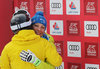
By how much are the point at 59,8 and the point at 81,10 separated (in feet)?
0.80

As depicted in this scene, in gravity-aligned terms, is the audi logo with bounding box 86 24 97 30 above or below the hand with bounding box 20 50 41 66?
above

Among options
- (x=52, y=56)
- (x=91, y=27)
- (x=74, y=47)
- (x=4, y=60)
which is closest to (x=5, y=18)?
(x=74, y=47)

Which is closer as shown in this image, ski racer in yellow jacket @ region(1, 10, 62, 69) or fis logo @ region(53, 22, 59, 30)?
ski racer in yellow jacket @ region(1, 10, 62, 69)

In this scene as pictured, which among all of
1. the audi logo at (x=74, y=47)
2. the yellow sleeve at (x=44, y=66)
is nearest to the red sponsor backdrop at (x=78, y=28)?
the audi logo at (x=74, y=47)

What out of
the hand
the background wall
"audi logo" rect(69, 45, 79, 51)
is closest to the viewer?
the hand

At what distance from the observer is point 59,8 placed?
2.51 m

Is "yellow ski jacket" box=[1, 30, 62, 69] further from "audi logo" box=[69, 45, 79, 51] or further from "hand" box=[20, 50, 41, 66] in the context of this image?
"audi logo" box=[69, 45, 79, 51]

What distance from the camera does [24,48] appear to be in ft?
5.50

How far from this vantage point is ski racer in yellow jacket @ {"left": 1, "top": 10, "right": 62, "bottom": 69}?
5.42 feet

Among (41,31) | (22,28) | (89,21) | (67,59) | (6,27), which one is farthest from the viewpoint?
(6,27)

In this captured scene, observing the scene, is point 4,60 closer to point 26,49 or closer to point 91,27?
point 26,49

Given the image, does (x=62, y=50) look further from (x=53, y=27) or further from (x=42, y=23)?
(x=42, y=23)

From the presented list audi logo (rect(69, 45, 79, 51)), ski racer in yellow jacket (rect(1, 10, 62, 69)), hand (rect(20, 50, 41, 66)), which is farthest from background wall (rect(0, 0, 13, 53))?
hand (rect(20, 50, 41, 66))

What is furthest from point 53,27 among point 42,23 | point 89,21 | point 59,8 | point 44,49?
point 44,49
